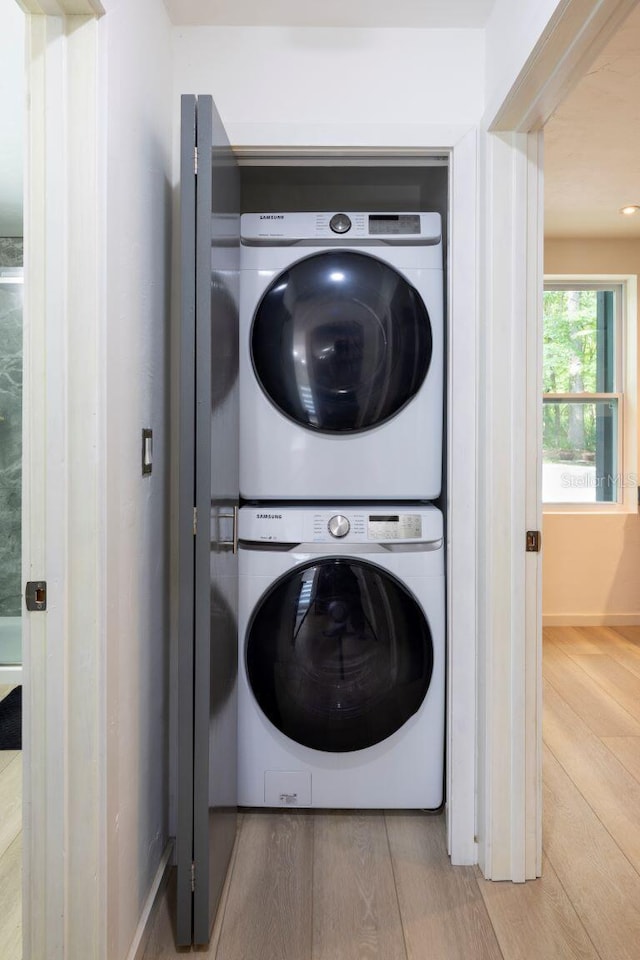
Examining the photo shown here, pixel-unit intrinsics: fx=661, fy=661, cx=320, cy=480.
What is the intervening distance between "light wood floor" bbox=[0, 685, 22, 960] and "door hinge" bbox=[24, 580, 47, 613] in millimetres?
881

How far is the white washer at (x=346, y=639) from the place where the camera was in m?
1.95

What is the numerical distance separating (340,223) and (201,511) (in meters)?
1.02

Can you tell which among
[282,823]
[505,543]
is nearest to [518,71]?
[505,543]

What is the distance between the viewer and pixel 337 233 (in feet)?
6.45

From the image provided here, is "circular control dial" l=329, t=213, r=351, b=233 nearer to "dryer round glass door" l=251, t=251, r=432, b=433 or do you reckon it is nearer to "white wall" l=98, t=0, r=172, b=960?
"dryer round glass door" l=251, t=251, r=432, b=433

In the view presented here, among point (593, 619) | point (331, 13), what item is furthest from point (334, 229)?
point (593, 619)

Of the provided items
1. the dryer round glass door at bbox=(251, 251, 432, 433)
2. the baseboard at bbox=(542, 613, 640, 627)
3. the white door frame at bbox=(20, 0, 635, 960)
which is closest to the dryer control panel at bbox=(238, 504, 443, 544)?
the dryer round glass door at bbox=(251, 251, 432, 433)

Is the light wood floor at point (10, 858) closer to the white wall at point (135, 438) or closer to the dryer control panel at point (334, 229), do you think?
the white wall at point (135, 438)

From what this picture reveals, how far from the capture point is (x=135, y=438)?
4.87 feet

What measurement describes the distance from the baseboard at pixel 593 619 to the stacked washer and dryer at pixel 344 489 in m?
2.40

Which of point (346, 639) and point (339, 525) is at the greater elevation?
point (339, 525)

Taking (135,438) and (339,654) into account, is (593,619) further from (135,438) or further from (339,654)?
(135,438)

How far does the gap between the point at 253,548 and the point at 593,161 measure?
94.0 inches

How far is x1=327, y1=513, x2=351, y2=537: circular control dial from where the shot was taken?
6.44 ft
